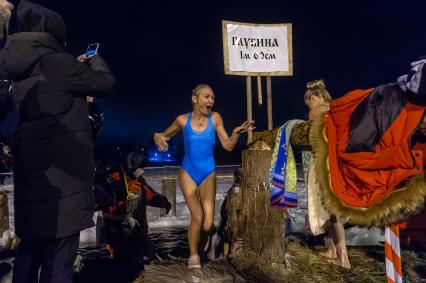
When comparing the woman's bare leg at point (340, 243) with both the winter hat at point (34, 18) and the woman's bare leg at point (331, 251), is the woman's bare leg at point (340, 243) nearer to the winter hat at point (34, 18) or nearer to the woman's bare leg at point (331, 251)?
the woman's bare leg at point (331, 251)

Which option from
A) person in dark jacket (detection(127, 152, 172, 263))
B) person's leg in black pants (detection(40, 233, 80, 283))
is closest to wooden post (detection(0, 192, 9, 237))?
person in dark jacket (detection(127, 152, 172, 263))

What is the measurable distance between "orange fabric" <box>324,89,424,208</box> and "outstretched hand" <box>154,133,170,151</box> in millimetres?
1985

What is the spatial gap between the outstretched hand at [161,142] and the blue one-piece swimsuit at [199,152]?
26 cm

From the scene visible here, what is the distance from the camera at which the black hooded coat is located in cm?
250

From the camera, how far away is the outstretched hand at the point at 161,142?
4641 millimetres

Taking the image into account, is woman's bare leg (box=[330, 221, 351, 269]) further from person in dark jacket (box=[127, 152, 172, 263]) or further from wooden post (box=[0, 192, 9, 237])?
wooden post (box=[0, 192, 9, 237])

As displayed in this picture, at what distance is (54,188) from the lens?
2.50 m

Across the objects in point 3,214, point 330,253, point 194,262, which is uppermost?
point 3,214

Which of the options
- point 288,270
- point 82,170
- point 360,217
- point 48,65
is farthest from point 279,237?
point 48,65

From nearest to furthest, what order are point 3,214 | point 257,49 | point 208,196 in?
1. point 208,196
2. point 257,49
3. point 3,214

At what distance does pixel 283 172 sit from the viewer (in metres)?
4.70

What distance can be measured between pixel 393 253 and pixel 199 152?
7.68ft

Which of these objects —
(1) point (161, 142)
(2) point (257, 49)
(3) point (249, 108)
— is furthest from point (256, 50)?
(1) point (161, 142)

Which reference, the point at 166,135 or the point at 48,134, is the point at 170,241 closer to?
the point at 166,135
